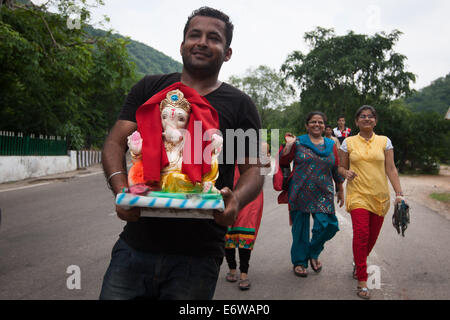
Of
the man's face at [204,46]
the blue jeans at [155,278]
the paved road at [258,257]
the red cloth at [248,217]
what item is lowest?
the paved road at [258,257]

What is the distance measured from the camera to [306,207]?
4.71 meters

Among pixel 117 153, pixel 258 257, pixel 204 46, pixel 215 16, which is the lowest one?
pixel 258 257

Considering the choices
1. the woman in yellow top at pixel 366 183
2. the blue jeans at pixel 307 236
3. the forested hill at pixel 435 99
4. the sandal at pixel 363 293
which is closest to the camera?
the sandal at pixel 363 293

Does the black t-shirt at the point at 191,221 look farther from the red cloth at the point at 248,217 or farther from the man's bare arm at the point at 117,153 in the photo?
the red cloth at the point at 248,217

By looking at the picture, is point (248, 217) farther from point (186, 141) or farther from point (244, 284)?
point (186, 141)

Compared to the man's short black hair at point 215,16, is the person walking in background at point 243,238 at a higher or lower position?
lower

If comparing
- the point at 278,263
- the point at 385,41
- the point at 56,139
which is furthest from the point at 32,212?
the point at 385,41

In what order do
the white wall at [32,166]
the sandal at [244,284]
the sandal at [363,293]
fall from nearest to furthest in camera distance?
the sandal at [363,293]
the sandal at [244,284]
the white wall at [32,166]

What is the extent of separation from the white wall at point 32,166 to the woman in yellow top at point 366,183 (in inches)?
464

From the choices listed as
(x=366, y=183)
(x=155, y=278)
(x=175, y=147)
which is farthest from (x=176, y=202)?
(x=366, y=183)

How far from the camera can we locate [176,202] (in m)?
1.33

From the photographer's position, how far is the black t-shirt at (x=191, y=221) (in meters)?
1.68

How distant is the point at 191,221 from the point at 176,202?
0.40m

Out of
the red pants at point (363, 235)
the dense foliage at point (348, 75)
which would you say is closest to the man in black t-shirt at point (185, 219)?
the red pants at point (363, 235)
